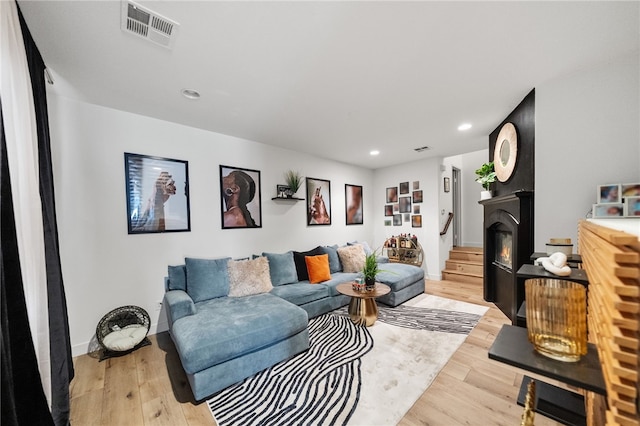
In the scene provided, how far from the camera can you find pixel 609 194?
1992mm

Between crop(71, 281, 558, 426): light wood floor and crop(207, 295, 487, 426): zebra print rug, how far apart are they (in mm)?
118

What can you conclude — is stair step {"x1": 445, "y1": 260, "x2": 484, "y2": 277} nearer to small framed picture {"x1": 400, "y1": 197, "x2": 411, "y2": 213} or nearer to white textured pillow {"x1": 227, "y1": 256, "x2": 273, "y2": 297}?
small framed picture {"x1": 400, "y1": 197, "x2": 411, "y2": 213}

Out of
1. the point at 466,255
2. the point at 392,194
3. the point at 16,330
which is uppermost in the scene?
the point at 392,194

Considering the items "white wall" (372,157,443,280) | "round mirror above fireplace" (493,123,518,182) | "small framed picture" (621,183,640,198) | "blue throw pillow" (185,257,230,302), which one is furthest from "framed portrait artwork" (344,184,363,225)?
"small framed picture" (621,183,640,198)

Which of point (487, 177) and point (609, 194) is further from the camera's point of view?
point (487, 177)

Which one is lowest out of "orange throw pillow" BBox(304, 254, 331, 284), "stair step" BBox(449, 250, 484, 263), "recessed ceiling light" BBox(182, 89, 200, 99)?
"stair step" BBox(449, 250, 484, 263)

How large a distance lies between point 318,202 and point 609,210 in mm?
3671

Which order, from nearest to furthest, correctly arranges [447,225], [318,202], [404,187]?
1. [318,202]
2. [447,225]
3. [404,187]

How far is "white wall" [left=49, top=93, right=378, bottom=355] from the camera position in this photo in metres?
2.46

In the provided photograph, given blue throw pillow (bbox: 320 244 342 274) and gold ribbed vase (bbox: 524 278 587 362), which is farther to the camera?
blue throw pillow (bbox: 320 244 342 274)

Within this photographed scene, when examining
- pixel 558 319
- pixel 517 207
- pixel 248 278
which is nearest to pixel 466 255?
pixel 517 207

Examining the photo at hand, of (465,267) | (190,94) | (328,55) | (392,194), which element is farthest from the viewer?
(392,194)

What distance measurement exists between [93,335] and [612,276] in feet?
12.2

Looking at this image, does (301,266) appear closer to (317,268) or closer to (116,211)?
(317,268)
